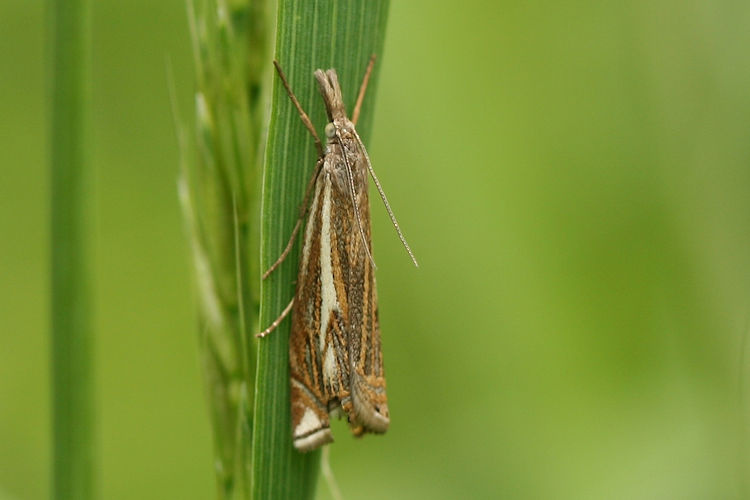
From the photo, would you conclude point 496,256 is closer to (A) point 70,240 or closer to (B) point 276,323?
(B) point 276,323

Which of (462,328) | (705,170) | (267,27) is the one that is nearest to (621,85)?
(705,170)

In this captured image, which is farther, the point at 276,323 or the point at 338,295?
the point at 338,295

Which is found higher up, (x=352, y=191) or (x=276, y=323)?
(x=352, y=191)

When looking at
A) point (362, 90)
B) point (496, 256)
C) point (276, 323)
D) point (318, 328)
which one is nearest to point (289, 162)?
point (362, 90)

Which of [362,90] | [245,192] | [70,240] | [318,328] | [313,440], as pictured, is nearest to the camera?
[70,240]

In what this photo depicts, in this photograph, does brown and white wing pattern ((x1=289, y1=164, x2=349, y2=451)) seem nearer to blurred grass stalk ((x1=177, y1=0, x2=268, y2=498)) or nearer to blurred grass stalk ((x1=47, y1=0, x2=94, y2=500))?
blurred grass stalk ((x1=177, y1=0, x2=268, y2=498))

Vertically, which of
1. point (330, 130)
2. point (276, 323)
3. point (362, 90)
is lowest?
point (276, 323)
